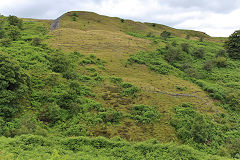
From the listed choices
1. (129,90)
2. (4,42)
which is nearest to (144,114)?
(129,90)

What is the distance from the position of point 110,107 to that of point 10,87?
37.4 ft

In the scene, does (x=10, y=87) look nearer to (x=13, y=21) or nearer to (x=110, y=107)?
(x=110, y=107)

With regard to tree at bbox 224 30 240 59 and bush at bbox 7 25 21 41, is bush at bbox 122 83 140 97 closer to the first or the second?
bush at bbox 7 25 21 41

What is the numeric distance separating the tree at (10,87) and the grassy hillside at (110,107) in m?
0.09

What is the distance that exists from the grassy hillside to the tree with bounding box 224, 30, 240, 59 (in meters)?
18.7

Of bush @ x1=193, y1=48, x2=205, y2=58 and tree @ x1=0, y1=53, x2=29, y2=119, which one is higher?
bush @ x1=193, y1=48, x2=205, y2=58

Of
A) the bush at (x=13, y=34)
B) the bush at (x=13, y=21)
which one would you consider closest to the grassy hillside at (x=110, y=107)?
the bush at (x=13, y=34)

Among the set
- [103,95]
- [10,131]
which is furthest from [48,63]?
[10,131]

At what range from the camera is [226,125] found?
1895cm

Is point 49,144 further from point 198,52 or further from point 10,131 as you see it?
point 198,52

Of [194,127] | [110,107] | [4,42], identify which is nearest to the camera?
[194,127]

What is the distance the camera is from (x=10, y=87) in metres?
15.2

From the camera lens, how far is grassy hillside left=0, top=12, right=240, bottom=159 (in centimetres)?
1212

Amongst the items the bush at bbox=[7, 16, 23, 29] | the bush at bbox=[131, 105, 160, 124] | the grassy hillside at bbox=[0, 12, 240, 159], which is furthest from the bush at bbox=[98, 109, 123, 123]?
the bush at bbox=[7, 16, 23, 29]
